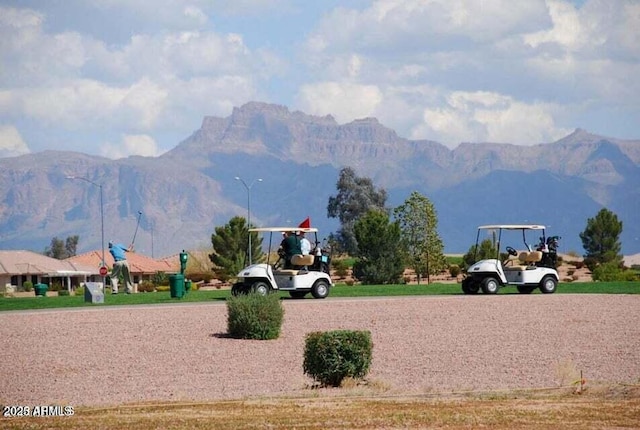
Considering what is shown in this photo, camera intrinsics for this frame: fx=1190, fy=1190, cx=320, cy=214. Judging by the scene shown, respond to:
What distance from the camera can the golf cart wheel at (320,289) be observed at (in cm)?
3934

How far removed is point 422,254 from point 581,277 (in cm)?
1108

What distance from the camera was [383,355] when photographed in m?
26.0

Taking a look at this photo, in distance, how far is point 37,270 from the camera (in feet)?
313

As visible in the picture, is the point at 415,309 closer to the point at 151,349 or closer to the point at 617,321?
the point at 617,321

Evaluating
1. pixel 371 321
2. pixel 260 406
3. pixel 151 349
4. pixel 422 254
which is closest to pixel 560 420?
pixel 260 406

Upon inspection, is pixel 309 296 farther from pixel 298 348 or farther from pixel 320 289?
pixel 298 348

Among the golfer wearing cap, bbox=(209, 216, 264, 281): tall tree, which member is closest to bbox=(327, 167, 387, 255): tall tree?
bbox=(209, 216, 264, 281): tall tree

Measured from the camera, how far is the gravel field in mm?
21734

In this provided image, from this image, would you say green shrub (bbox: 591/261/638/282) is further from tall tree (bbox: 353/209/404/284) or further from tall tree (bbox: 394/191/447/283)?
tall tree (bbox: 394/191/447/283)

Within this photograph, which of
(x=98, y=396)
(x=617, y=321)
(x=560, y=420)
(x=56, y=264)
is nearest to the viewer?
(x=560, y=420)

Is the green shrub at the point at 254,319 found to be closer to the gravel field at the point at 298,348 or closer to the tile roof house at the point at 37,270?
the gravel field at the point at 298,348

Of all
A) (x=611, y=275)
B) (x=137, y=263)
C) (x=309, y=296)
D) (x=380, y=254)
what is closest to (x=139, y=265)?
(x=137, y=263)

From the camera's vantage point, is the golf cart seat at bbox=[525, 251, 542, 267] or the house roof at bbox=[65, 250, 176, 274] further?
the house roof at bbox=[65, 250, 176, 274]

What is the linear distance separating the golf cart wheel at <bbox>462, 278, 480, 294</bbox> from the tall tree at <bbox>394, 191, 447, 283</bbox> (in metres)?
32.8
